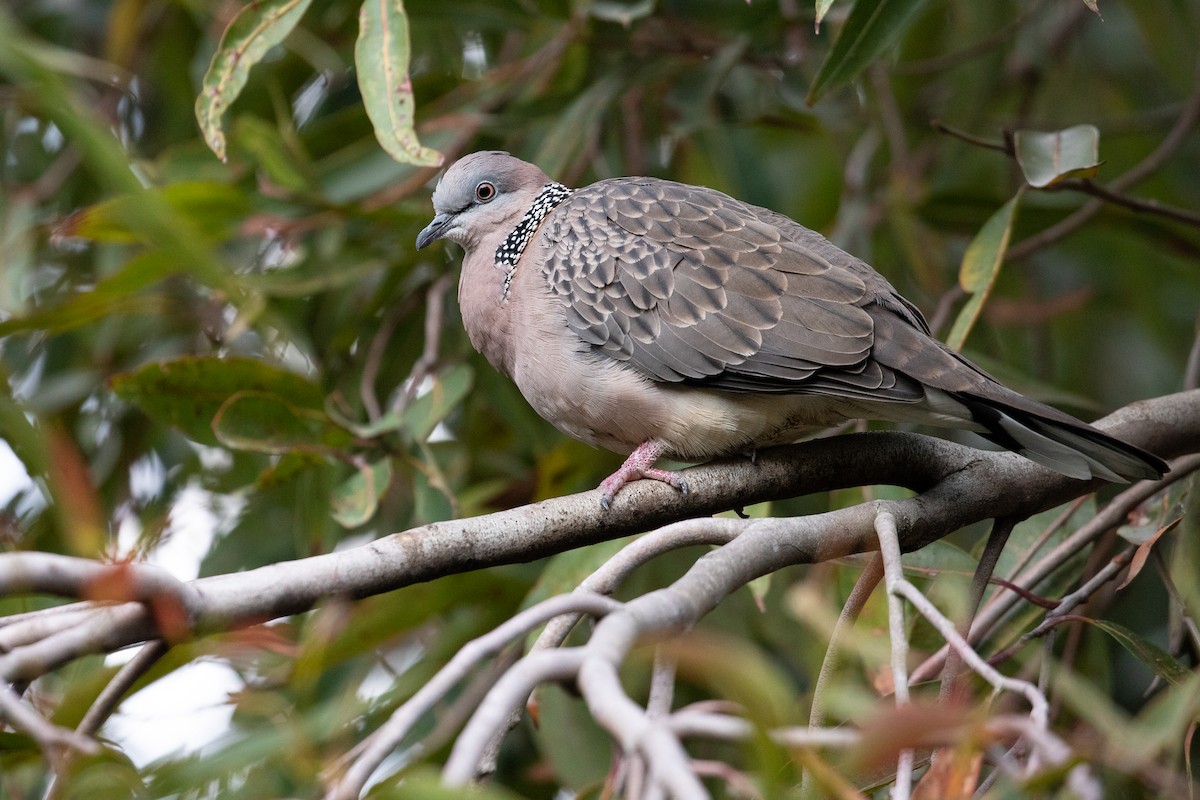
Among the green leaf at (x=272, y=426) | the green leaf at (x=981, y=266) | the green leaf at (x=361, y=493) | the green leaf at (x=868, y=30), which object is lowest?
the green leaf at (x=361, y=493)

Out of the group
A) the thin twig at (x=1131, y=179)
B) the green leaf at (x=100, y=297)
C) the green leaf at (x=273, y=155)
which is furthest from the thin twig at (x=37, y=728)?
the thin twig at (x=1131, y=179)

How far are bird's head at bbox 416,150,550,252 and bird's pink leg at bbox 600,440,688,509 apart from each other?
0.82m

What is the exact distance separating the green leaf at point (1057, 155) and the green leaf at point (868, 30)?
1.33ft

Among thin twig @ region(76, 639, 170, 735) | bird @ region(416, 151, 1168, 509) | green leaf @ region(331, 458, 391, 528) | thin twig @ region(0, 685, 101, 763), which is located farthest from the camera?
green leaf @ region(331, 458, 391, 528)

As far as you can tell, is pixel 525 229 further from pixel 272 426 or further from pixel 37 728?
pixel 37 728

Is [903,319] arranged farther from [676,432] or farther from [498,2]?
[498,2]

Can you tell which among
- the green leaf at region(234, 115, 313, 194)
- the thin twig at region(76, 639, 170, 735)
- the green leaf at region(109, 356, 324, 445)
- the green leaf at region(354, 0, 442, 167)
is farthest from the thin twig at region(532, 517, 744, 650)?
the green leaf at region(234, 115, 313, 194)

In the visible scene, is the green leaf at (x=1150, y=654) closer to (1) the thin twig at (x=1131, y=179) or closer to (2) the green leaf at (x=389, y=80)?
(1) the thin twig at (x=1131, y=179)

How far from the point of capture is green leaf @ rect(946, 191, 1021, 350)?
2.86 m

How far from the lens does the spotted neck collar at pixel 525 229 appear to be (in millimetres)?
3164

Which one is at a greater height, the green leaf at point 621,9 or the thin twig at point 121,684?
the green leaf at point 621,9

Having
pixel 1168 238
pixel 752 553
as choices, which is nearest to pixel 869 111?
pixel 1168 238

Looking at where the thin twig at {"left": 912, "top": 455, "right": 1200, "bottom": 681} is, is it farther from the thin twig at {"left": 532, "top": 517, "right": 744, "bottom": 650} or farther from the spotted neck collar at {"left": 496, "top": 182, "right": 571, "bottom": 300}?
the spotted neck collar at {"left": 496, "top": 182, "right": 571, "bottom": 300}

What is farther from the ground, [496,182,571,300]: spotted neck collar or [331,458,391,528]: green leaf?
[496,182,571,300]: spotted neck collar
